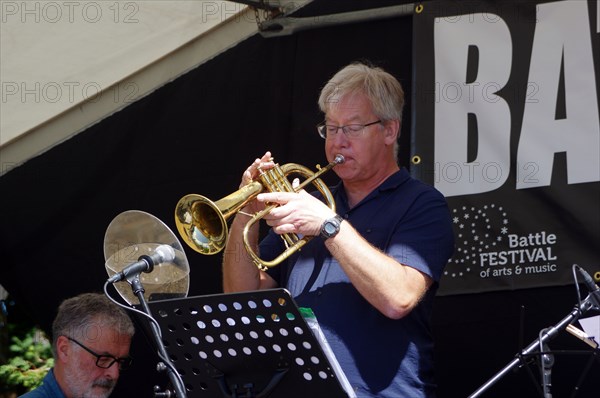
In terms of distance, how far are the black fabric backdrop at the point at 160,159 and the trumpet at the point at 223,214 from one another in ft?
3.99

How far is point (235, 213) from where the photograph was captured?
11.7 feet

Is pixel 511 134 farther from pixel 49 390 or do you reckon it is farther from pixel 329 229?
pixel 49 390

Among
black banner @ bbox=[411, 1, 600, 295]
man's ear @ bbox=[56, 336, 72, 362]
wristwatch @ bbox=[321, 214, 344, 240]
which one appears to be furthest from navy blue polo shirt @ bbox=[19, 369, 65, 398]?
black banner @ bbox=[411, 1, 600, 295]

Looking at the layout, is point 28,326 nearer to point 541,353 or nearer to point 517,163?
point 517,163

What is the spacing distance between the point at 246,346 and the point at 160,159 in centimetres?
220

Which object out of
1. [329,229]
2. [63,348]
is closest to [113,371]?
[63,348]

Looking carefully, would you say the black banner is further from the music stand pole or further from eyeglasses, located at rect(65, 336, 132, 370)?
eyeglasses, located at rect(65, 336, 132, 370)

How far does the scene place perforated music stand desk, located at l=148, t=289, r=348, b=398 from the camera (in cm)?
288

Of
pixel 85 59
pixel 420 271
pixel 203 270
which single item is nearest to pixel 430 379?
pixel 420 271

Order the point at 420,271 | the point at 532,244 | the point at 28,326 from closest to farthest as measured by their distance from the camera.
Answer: the point at 420,271 < the point at 532,244 < the point at 28,326

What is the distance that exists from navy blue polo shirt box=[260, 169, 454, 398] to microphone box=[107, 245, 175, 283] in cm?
59

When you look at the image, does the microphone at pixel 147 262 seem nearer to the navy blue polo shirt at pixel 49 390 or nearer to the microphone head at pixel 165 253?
the microphone head at pixel 165 253

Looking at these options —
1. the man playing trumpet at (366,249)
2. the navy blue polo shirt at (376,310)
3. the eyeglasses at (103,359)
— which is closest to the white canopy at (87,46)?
the man playing trumpet at (366,249)

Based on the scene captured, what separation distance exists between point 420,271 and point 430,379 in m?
0.40
